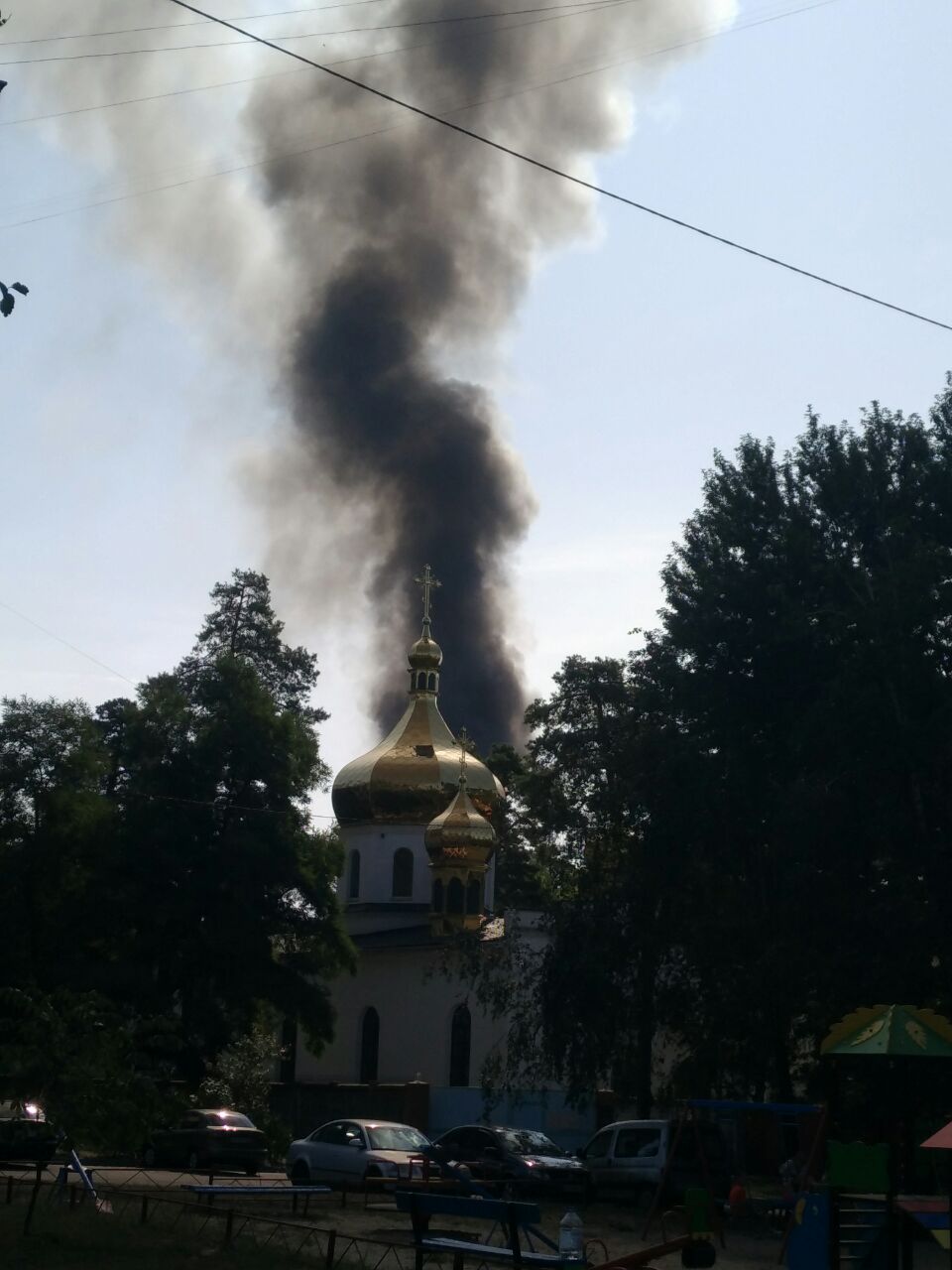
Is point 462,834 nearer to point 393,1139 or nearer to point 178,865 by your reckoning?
point 178,865

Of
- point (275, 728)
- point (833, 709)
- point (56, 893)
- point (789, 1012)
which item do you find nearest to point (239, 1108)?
point (56, 893)

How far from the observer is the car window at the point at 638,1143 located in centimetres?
2519

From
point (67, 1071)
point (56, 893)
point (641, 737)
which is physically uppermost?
point (641, 737)

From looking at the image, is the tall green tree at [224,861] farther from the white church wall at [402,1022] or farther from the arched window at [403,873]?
the arched window at [403,873]

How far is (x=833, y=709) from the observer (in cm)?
2762

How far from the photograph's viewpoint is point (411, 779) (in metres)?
51.7

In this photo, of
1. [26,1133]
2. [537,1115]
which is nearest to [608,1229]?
[26,1133]

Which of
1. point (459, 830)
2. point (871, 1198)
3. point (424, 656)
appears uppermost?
point (424, 656)

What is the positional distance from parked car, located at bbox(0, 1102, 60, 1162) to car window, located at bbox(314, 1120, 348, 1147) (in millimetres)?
4238

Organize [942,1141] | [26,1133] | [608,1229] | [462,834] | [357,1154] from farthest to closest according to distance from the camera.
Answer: [462,834]
[357,1154]
[608,1229]
[26,1133]
[942,1141]

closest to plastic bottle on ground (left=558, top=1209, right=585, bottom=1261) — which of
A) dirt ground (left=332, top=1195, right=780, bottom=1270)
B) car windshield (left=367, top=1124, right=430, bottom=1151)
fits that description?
dirt ground (left=332, top=1195, right=780, bottom=1270)

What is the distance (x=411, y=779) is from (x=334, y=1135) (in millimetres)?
26069

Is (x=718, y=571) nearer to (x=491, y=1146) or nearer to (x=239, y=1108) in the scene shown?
(x=491, y=1146)

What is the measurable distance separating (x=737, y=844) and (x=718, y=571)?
5.29 m
